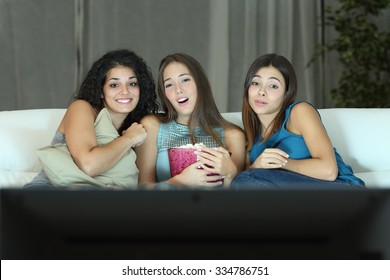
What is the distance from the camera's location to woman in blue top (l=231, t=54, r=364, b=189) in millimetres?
1813

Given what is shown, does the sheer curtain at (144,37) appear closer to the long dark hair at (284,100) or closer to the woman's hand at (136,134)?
the long dark hair at (284,100)

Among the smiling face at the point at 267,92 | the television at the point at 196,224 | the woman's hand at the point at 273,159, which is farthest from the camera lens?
the smiling face at the point at 267,92

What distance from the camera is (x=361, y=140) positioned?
2238 mm

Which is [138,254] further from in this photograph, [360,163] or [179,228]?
[360,163]

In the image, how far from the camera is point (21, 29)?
4.32 meters

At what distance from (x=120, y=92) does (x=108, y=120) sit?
126 mm

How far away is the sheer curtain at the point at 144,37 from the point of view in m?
4.33

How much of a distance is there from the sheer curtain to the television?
3835 mm

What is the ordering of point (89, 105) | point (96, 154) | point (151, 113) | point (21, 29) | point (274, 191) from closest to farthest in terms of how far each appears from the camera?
point (274, 191), point (96, 154), point (89, 105), point (151, 113), point (21, 29)

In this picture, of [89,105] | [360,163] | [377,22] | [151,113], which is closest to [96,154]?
[89,105]

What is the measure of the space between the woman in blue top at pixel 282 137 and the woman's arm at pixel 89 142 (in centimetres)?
→ 36

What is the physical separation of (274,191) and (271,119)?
59.1 inches

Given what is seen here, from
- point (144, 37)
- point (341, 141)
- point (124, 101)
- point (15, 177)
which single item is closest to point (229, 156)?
point (124, 101)

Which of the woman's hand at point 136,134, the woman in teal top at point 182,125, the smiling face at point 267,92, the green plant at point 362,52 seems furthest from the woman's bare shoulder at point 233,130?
the green plant at point 362,52
